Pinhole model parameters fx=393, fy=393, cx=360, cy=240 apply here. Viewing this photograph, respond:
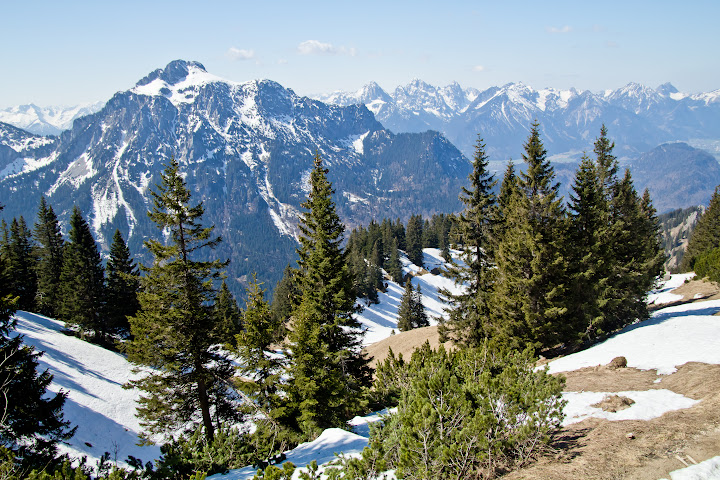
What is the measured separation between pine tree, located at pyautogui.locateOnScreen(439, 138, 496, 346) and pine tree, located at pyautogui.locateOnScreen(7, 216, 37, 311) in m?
49.2

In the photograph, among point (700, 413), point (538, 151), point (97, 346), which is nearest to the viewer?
point (700, 413)

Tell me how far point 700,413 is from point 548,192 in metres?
15.1

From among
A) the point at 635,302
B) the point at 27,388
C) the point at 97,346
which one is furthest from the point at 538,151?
the point at 97,346

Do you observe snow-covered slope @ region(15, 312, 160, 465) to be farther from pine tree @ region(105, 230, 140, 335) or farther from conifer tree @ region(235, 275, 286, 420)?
conifer tree @ region(235, 275, 286, 420)

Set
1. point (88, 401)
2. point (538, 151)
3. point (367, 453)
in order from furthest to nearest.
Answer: point (88, 401)
point (538, 151)
point (367, 453)

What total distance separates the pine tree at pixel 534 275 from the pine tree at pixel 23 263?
172 feet

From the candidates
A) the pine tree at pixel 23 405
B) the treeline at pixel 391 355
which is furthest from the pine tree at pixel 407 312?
the pine tree at pixel 23 405

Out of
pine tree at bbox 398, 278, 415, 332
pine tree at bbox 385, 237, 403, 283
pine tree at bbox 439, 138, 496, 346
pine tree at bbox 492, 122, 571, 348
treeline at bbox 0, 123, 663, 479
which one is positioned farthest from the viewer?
pine tree at bbox 385, 237, 403, 283

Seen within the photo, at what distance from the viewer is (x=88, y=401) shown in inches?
1041

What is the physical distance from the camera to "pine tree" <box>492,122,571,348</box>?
822 inches

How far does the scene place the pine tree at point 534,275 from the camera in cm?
2089

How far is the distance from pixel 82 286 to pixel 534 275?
130 ft

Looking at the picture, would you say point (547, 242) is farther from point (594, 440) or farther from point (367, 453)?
point (367, 453)

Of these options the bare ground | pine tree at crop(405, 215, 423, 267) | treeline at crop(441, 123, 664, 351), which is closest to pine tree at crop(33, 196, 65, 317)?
treeline at crop(441, 123, 664, 351)
